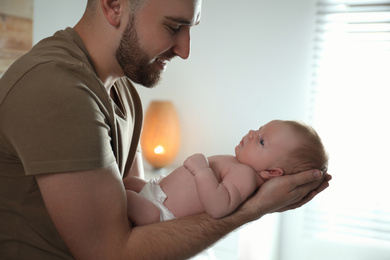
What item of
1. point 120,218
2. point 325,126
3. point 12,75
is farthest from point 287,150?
point 325,126

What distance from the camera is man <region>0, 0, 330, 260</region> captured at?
1.10 metres

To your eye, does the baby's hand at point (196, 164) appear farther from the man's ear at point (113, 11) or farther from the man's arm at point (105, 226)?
the man's ear at point (113, 11)

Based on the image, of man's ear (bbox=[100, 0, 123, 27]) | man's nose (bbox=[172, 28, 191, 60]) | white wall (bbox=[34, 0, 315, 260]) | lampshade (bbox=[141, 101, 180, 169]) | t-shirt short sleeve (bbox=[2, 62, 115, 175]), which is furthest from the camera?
lampshade (bbox=[141, 101, 180, 169])

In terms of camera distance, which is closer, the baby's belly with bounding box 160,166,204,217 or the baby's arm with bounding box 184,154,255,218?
the baby's arm with bounding box 184,154,255,218

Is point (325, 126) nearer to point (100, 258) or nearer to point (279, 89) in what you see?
point (279, 89)

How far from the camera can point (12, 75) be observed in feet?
3.87

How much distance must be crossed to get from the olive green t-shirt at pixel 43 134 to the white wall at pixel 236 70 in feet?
5.97

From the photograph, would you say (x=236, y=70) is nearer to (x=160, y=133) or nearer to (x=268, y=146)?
(x=160, y=133)

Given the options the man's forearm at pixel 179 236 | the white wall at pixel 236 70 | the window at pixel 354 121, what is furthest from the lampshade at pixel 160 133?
the man's forearm at pixel 179 236

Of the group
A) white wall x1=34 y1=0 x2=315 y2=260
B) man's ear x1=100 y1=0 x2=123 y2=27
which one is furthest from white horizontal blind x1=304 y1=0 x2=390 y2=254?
man's ear x1=100 y1=0 x2=123 y2=27

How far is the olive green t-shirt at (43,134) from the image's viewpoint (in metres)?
1.09

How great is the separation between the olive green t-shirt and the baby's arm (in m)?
0.27

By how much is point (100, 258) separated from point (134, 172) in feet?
2.55

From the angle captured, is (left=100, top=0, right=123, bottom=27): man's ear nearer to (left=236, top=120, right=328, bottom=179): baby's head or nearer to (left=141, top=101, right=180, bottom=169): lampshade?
(left=236, top=120, right=328, bottom=179): baby's head
